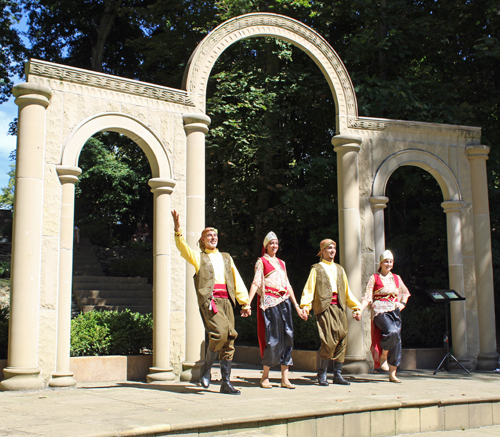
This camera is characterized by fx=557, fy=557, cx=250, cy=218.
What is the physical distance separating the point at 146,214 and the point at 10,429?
19150 mm

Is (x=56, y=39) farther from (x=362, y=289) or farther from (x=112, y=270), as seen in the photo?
(x=362, y=289)

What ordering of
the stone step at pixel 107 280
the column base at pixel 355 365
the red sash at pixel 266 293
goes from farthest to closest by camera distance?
the stone step at pixel 107 280
the column base at pixel 355 365
the red sash at pixel 266 293

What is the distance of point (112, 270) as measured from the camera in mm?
18891

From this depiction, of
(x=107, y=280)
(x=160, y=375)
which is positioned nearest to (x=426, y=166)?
(x=160, y=375)

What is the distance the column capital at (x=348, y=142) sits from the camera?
9688 mm

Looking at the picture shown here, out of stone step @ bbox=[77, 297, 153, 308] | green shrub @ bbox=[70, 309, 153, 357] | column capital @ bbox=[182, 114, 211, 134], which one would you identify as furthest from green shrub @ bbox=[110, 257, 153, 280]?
column capital @ bbox=[182, 114, 211, 134]

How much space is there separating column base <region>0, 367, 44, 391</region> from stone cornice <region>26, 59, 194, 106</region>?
12.5 ft

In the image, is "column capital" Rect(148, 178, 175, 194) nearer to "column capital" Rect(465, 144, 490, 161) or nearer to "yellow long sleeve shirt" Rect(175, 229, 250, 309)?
"yellow long sleeve shirt" Rect(175, 229, 250, 309)

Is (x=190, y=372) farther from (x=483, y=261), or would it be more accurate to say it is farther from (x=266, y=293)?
Result: (x=483, y=261)

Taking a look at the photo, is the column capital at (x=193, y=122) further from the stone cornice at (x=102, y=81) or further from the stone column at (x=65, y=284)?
the stone column at (x=65, y=284)

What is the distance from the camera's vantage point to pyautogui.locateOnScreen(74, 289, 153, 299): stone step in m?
15.4

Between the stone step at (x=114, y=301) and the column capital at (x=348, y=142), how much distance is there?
26.5ft

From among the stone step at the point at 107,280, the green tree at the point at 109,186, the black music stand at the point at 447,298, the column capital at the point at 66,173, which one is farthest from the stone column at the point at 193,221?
the green tree at the point at 109,186

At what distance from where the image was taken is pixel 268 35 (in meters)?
9.35
